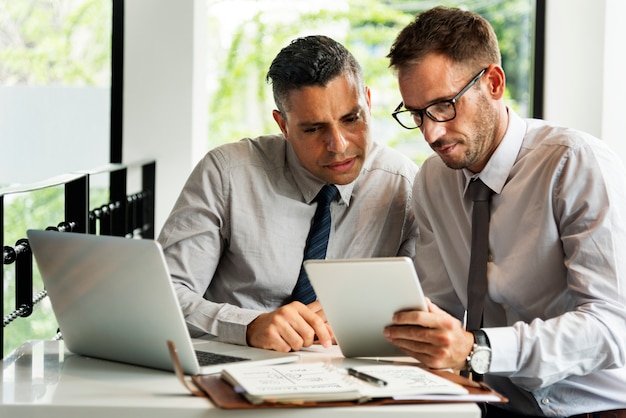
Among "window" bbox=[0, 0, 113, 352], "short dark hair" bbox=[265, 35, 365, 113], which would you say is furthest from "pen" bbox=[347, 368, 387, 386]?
"window" bbox=[0, 0, 113, 352]

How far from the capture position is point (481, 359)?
1749 millimetres

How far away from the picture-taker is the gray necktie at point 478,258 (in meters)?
2.06

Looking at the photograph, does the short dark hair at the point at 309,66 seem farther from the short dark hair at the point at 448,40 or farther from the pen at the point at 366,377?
the pen at the point at 366,377

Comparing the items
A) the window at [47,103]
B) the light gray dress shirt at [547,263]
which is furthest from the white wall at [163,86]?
the light gray dress shirt at [547,263]

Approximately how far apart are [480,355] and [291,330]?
0.38 m

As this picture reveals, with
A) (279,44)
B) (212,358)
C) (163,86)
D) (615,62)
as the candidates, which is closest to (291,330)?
(212,358)

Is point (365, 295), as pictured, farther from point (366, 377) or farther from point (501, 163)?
point (501, 163)

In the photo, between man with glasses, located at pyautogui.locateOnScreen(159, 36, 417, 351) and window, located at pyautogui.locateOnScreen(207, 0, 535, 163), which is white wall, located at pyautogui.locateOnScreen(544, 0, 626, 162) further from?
man with glasses, located at pyautogui.locateOnScreen(159, 36, 417, 351)

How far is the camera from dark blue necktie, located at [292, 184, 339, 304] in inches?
93.3

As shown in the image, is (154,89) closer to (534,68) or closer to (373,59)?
(534,68)

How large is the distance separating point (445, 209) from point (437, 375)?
672 mm

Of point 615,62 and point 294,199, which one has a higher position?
point 615,62

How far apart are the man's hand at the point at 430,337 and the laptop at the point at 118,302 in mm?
221

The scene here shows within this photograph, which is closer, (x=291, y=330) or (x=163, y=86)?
(x=291, y=330)
